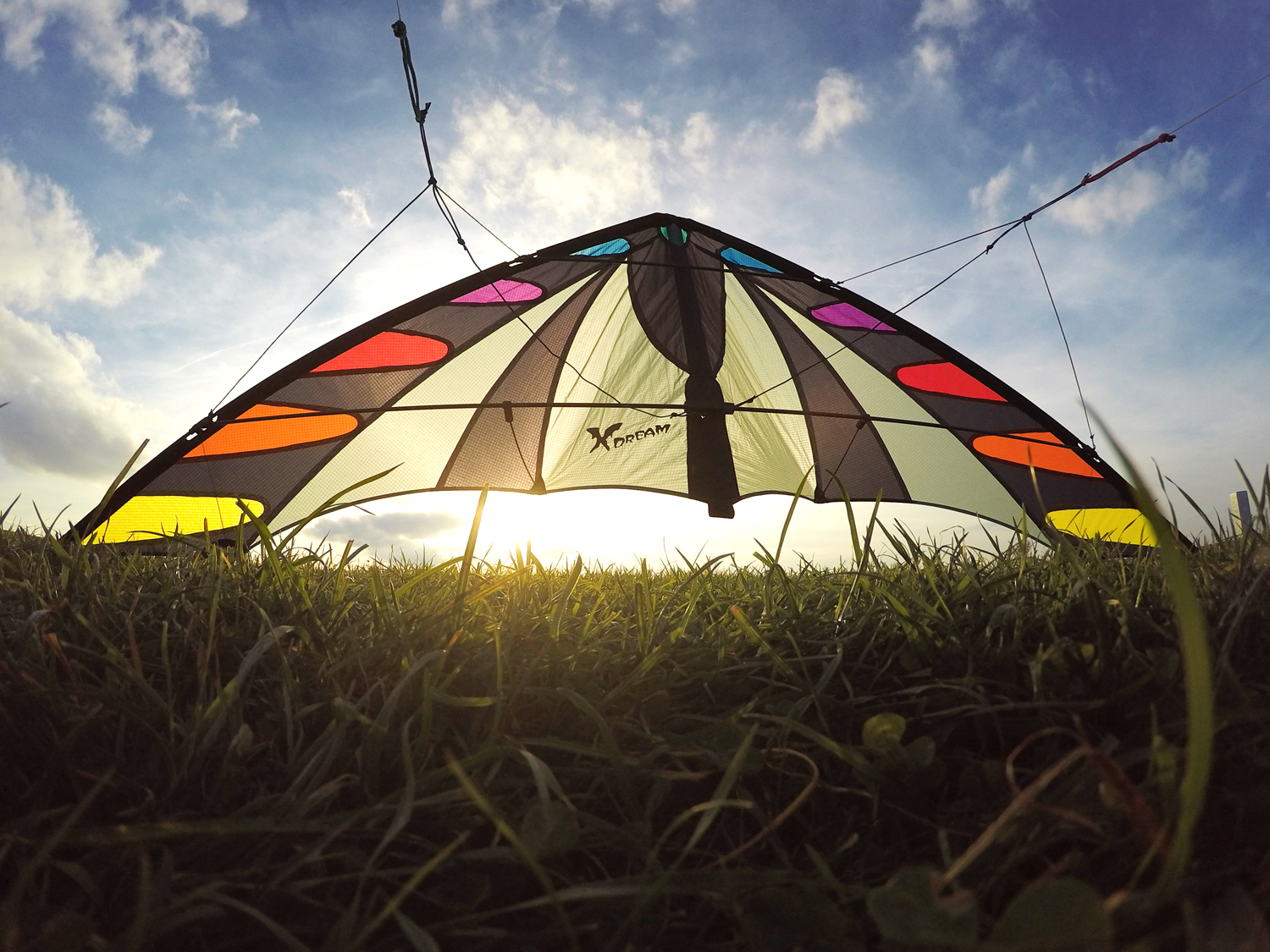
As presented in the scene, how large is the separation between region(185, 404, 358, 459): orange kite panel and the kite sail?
0.01m

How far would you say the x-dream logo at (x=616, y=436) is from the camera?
6.10 meters

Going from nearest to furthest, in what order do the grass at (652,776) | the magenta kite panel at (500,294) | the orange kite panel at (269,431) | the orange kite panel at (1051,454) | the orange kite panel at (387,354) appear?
the grass at (652,776) < the orange kite panel at (269,431) < the orange kite panel at (387,354) < the magenta kite panel at (500,294) < the orange kite panel at (1051,454)

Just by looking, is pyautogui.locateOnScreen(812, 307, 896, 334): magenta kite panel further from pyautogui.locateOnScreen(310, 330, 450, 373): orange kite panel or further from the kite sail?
pyautogui.locateOnScreen(310, 330, 450, 373): orange kite panel

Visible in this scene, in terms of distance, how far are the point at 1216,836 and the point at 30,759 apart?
1089 mm

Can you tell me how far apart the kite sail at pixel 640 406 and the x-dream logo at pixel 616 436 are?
0.02 meters

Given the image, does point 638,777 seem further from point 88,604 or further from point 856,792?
point 88,604

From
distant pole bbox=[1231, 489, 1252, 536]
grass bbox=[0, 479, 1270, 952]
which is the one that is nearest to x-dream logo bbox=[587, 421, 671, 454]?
distant pole bbox=[1231, 489, 1252, 536]

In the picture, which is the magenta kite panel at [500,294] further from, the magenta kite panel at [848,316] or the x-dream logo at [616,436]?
the magenta kite panel at [848,316]

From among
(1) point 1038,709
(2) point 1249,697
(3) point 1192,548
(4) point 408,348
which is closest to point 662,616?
(1) point 1038,709

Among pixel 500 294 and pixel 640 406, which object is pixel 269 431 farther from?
pixel 640 406

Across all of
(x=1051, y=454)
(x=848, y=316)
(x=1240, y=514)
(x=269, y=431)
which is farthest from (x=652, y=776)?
(x=1051, y=454)

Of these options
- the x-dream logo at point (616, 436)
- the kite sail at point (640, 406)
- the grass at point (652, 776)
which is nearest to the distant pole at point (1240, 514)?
the grass at point (652, 776)

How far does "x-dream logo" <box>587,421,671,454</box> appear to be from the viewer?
610 cm

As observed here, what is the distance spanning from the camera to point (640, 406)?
5.08 metres
